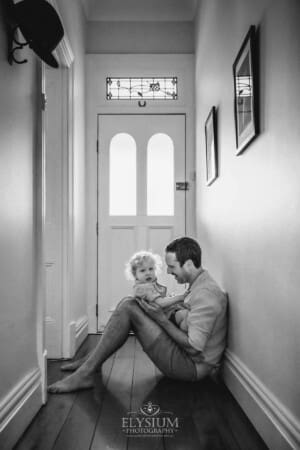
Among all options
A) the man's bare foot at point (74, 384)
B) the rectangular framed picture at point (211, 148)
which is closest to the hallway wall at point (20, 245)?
the man's bare foot at point (74, 384)

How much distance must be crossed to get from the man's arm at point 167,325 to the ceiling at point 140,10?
10.1 ft

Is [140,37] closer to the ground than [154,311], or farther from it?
farther from it

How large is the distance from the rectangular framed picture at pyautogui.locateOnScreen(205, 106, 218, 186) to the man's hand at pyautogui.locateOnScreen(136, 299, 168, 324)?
3.32ft

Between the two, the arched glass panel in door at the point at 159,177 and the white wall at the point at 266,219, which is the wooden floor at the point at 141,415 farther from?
the arched glass panel in door at the point at 159,177

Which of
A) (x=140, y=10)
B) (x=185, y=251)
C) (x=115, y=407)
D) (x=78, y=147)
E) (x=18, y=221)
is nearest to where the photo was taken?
(x=18, y=221)

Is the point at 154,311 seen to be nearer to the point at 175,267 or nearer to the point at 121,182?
the point at 175,267

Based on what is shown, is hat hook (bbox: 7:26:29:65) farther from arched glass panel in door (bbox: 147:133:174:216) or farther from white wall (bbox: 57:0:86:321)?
arched glass panel in door (bbox: 147:133:174:216)

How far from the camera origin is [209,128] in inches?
141

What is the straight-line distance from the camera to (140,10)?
4703 mm

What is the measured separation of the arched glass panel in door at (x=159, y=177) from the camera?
473 centimetres

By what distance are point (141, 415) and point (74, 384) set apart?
0.54m

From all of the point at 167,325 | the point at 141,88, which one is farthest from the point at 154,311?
the point at 141,88

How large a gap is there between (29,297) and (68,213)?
4.56 feet

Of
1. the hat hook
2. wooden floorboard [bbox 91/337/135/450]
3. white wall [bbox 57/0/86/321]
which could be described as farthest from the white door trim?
the hat hook
